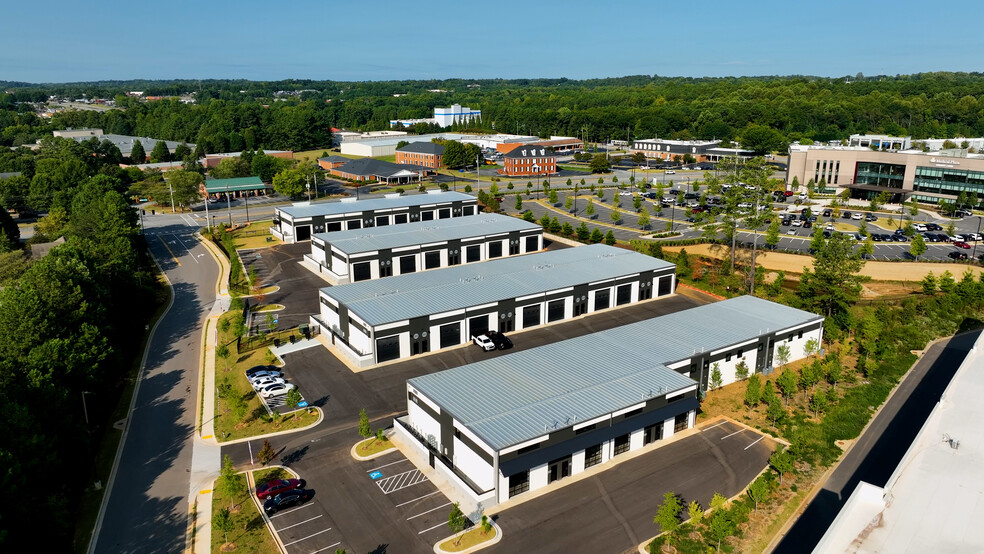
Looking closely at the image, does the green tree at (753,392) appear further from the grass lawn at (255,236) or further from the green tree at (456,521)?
the grass lawn at (255,236)

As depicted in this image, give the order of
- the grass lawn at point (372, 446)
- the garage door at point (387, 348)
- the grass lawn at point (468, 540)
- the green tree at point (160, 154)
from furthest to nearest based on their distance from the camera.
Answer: the green tree at point (160, 154), the garage door at point (387, 348), the grass lawn at point (372, 446), the grass lawn at point (468, 540)

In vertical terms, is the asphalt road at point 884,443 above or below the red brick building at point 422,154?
below

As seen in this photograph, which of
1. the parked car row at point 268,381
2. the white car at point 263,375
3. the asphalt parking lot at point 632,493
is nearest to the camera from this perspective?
the asphalt parking lot at point 632,493

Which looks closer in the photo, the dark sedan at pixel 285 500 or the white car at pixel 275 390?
the dark sedan at pixel 285 500

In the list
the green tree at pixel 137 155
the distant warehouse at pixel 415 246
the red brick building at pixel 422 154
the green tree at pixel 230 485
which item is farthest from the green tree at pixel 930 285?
the green tree at pixel 137 155

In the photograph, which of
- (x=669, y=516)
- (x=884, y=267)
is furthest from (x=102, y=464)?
(x=884, y=267)

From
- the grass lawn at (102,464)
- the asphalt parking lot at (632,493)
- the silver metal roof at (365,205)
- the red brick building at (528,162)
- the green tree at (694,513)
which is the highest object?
the red brick building at (528,162)

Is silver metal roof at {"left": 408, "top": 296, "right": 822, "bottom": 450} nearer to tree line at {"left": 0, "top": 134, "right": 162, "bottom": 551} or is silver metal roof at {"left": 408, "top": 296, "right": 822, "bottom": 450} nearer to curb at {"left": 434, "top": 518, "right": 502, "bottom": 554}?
curb at {"left": 434, "top": 518, "right": 502, "bottom": 554}

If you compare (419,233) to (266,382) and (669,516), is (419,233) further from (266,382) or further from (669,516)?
(669,516)
